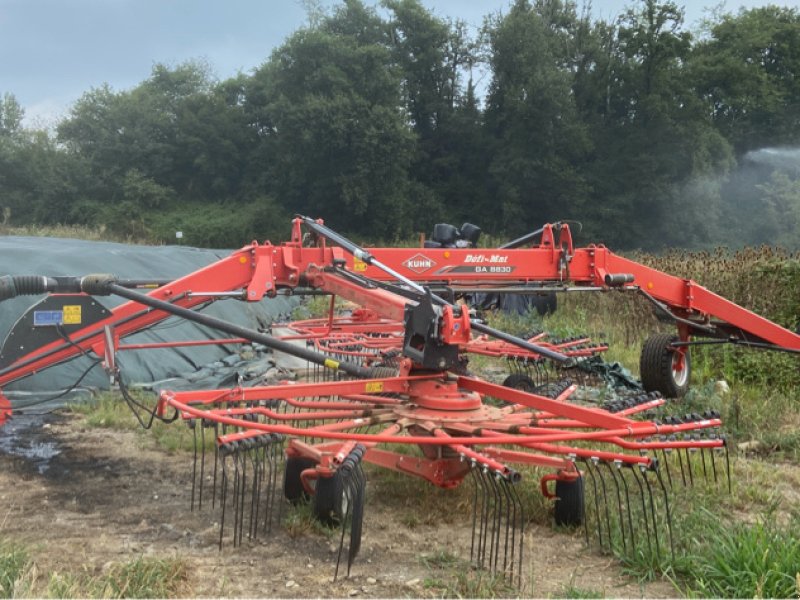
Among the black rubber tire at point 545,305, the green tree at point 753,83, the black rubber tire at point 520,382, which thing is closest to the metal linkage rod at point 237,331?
the black rubber tire at point 520,382

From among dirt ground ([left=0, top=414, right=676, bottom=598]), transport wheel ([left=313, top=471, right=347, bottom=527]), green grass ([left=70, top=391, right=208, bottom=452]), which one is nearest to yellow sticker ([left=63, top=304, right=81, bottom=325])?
dirt ground ([left=0, top=414, right=676, bottom=598])

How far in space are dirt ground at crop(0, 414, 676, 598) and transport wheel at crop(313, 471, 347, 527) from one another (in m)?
0.11

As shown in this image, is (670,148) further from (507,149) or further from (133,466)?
(133,466)

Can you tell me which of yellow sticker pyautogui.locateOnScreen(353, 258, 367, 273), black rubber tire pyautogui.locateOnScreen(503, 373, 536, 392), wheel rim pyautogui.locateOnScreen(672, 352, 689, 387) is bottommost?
black rubber tire pyautogui.locateOnScreen(503, 373, 536, 392)

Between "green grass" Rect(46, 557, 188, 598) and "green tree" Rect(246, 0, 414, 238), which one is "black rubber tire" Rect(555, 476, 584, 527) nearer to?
"green grass" Rect(46, 557, 188, 598)

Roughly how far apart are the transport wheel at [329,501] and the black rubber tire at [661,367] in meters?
3.47

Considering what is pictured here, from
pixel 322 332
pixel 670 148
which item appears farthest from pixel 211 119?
pixel 322 332

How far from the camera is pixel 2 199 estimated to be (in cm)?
4244

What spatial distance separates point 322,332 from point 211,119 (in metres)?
38.4

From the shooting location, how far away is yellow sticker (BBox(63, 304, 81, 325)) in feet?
14.5

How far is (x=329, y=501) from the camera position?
3723 mm

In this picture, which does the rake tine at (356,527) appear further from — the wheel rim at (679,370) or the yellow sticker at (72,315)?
the wheel rim at (679,370)

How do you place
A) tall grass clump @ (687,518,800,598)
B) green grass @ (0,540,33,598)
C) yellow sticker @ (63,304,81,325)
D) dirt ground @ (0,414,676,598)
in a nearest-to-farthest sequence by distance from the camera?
green grass @ (0,540,33,598), tall grass clump @ (687,518,800,598), dirt ground @ (0,414,676,598), yellow sticker @ (63,304,81,325)

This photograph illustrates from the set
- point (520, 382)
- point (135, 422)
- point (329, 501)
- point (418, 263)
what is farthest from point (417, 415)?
point (135, 422)
